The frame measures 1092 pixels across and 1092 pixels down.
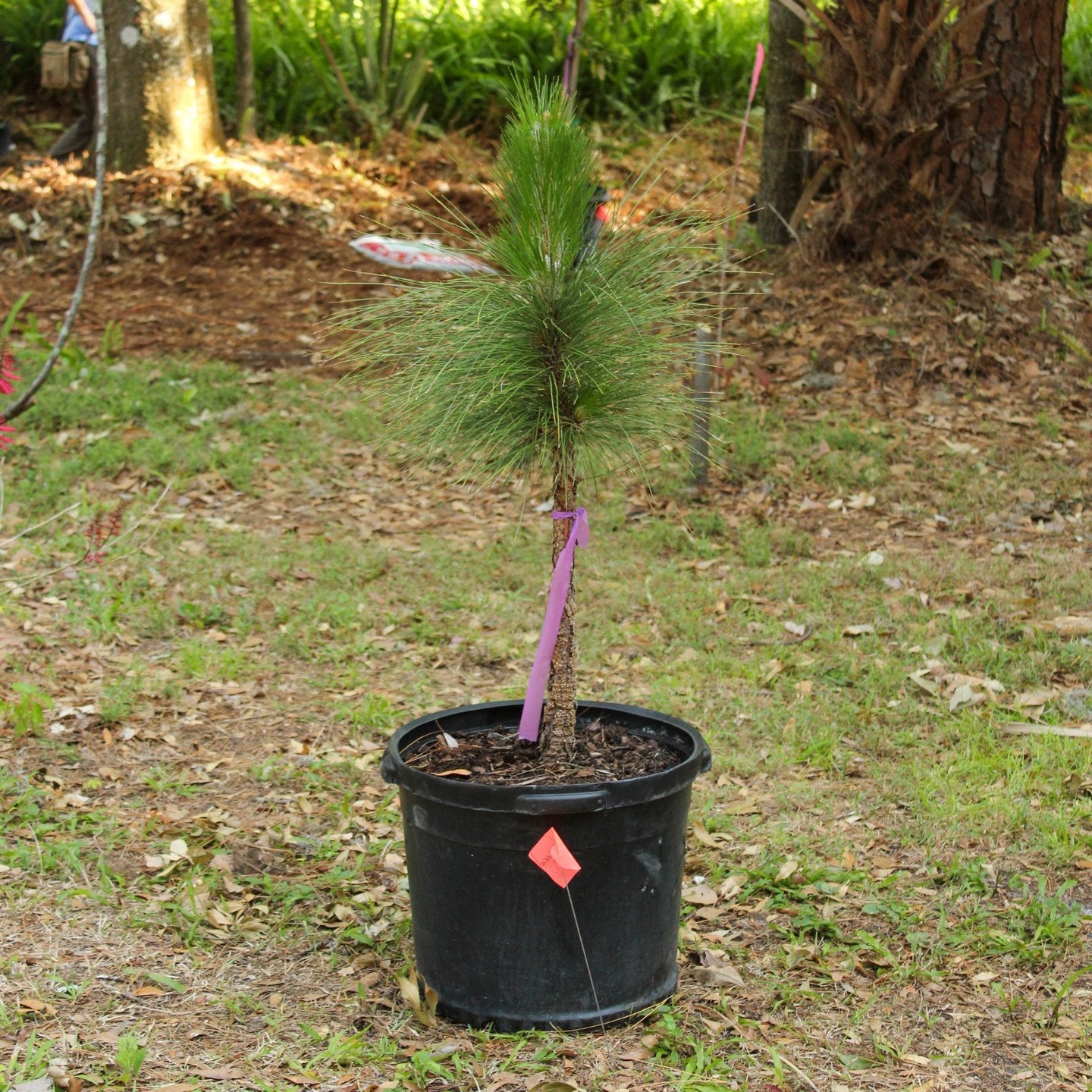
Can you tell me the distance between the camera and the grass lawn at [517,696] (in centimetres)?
259

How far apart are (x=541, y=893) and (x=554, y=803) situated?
0.74 feet

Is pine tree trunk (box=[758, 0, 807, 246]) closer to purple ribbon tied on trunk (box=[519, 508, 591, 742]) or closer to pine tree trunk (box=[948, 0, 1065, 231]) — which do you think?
pine tree trunk (box=[948, 0, 1065, 231])

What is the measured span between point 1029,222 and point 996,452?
218 centimetres

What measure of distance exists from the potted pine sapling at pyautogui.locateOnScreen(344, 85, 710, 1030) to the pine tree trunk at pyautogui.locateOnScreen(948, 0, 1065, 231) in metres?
5.15

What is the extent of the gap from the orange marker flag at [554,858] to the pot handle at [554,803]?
5 centimetres

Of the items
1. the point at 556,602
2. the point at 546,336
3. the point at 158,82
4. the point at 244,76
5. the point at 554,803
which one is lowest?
the point at 554,803

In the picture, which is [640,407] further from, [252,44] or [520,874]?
[252,44]

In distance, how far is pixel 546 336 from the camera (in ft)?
8.48

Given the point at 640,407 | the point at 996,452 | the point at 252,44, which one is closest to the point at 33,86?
the point at 252,44

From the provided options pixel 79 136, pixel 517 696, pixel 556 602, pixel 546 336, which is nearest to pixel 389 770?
pixel 556 602

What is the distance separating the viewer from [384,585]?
5.13 metres

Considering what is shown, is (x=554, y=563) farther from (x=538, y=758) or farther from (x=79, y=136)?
(x=79, y=136)

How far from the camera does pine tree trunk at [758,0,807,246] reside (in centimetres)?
749

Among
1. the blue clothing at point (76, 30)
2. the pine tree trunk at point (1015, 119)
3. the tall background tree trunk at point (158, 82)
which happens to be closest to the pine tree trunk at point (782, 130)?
the pine tree trunk at point (1015, 119)
